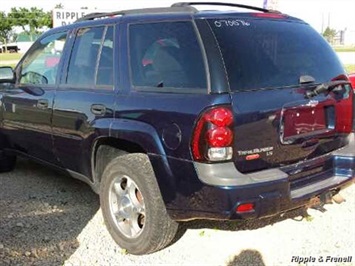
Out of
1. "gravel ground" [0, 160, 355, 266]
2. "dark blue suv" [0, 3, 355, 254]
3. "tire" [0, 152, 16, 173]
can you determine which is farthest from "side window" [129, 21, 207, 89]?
"tire" [0, 152, 16, 173]

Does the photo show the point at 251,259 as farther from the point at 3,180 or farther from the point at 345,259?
the point at 3,180

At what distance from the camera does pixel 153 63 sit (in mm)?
3580

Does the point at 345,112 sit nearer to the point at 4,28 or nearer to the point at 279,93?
the point at 279,93

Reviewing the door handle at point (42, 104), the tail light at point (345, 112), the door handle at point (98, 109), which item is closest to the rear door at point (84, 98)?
the door handle at point (98, 109)

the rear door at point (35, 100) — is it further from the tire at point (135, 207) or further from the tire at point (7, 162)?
the tire at point (135, 207)

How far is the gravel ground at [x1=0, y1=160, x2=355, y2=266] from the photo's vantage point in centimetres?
369

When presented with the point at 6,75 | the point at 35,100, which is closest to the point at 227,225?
the point at 35,100

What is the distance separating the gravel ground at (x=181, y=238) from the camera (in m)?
3.69

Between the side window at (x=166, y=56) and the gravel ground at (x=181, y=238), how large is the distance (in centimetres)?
136

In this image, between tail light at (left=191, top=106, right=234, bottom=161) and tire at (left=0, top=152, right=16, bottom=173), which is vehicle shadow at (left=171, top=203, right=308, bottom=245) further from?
tire at (left=0, top=152, right=16, bottom=173)

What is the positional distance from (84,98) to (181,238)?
4.73 feet

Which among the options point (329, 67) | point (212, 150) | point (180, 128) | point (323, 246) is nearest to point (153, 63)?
point (180, 128)

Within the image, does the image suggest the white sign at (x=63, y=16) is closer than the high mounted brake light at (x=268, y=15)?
No

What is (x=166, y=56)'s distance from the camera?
347 cm
